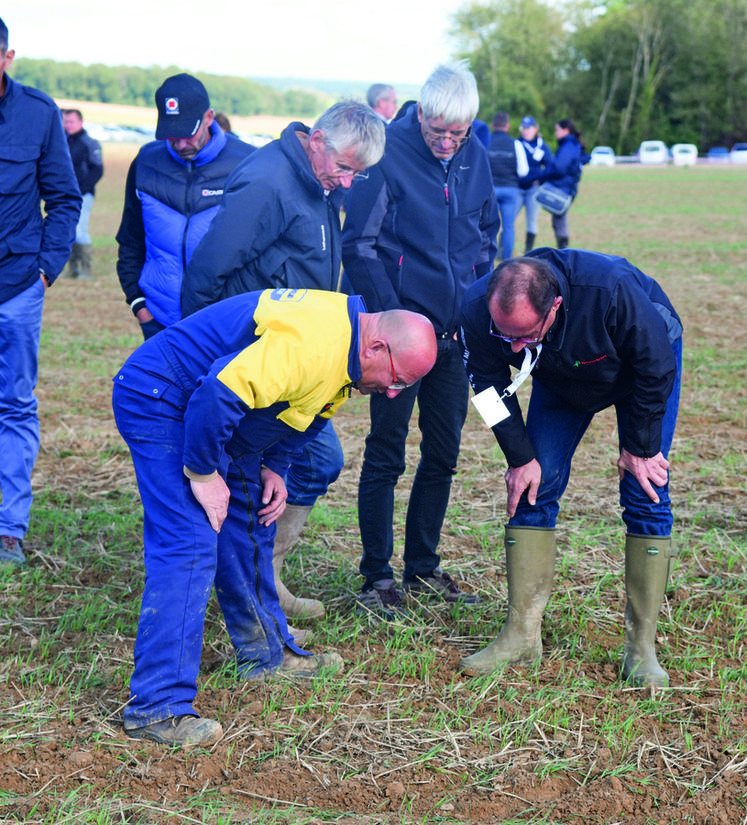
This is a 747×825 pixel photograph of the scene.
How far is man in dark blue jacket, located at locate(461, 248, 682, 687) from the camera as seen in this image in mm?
3203

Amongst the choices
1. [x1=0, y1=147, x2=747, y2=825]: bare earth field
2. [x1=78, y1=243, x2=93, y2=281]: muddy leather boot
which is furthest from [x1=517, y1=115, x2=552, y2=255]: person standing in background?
[x1=0, y1=147, x2=747, y2=825]: bare earth field

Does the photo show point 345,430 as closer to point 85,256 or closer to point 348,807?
point 348,807

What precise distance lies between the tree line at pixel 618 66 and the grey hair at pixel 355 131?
69333 millimetres

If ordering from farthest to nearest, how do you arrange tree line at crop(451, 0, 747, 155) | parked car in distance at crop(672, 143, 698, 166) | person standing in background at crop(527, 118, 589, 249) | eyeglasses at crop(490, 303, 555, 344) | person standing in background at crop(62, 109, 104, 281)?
tree line at crop(451, 0, 747, 155) < parked car in distance at crop(672, 143, 698, 166) < person standing in background at crop(527, 118, 589, 249) < person standing in background at crop(62, 109, 104, 281) < eyeglasses at crop(490, 303, 555, 344)

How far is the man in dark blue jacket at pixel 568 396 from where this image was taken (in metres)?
3.20

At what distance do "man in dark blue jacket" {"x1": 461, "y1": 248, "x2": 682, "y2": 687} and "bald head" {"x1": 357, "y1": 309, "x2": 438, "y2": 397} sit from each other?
0.33 metres

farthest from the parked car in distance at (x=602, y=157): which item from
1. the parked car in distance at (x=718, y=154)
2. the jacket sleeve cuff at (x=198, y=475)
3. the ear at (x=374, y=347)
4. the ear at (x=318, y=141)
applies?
the jacket sleeve cuff at (x=198, y=475)

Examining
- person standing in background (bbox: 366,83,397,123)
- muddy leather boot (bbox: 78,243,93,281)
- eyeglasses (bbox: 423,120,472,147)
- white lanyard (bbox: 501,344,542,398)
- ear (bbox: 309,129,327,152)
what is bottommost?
muddy leather boot (bbox: 78,243,93,281)

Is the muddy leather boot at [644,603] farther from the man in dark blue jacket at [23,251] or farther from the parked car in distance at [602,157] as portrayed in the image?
the parked car in distance at [602,157]

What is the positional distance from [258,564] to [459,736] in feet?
3.13

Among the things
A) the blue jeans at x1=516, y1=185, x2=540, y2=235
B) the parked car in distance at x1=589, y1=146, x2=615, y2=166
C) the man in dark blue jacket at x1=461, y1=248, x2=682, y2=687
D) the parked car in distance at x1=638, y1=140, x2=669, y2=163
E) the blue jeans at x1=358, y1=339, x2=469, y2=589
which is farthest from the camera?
the parked car in distance at x1=638, y1=140, x2=669, y2=163

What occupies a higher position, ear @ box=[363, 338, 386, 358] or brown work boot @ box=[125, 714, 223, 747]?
ear @ box=[363, 338, 386, 358]

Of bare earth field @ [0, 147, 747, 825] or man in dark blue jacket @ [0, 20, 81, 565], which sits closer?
bare earth field @ [0, 147, 747, 825]

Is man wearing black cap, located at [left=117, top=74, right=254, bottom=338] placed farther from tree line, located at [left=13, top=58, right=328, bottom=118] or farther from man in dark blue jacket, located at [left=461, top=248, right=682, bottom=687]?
tree line, located at [left=13, top=58, right=328, bottom=118]
